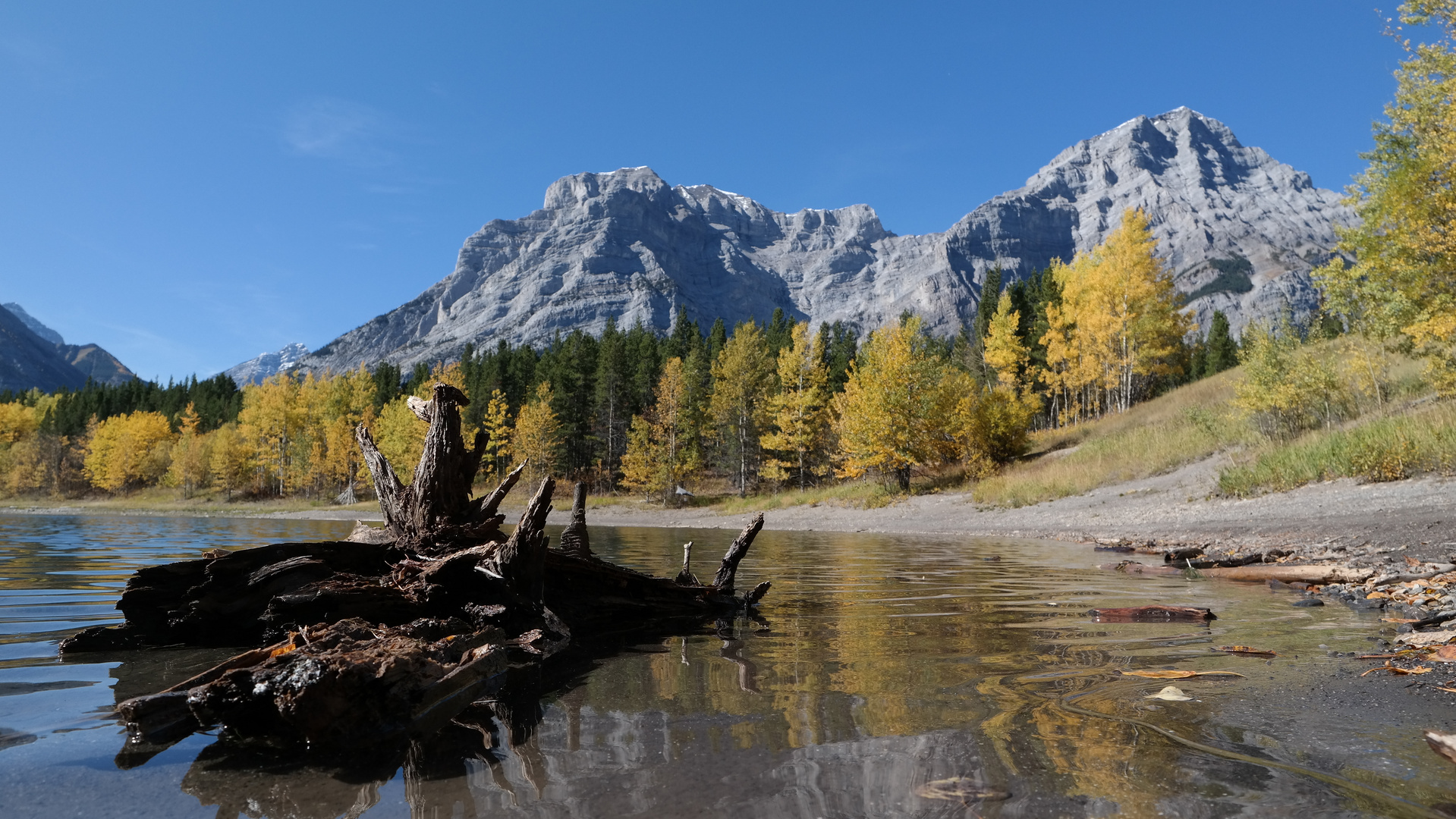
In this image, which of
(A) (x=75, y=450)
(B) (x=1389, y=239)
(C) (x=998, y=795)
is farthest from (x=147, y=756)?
(A) (x=75, y=450)

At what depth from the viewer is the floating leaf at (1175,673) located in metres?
3.42

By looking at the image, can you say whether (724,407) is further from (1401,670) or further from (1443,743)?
(1443,743)

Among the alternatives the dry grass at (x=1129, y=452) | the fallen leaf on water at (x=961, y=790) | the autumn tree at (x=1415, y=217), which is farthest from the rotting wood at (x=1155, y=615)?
the dry grass at (x=1129, y=452)

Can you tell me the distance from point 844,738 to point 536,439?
42.5 metres

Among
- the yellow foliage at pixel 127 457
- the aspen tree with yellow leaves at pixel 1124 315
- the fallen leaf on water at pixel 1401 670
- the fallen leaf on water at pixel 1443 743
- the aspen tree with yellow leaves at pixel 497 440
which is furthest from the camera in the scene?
the yellow foliage at pixel 127 457

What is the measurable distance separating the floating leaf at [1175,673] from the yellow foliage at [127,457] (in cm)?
7624

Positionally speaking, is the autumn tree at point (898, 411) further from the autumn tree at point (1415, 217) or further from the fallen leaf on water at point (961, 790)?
the fallen leaf on water at point (961, 790)

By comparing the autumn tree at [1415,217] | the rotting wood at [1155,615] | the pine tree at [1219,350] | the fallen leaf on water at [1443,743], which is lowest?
the rotting wood at [1155,615]

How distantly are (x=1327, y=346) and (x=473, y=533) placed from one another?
79.6 ft

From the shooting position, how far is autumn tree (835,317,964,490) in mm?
27344

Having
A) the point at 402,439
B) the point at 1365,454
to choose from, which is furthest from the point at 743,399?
the point at 1365,454

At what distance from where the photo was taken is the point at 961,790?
6.81 feet

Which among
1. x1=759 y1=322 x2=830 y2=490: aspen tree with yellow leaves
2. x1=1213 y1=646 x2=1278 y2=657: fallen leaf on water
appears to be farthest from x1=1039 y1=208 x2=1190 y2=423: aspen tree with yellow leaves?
x1=1213 y1=646 x2=1278 y2=657: fallen leaf on water

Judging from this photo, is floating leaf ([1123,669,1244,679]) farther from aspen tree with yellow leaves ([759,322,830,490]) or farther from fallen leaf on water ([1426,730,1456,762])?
aspen tree with yellow leaves ([759,322,830,490])
